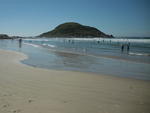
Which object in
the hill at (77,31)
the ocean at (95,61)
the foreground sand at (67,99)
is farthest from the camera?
the hill at (77,31)

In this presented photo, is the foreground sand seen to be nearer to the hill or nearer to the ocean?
the ocean

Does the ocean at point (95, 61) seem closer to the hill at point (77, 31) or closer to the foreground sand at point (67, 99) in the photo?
the foreground sand at point (67, 99)

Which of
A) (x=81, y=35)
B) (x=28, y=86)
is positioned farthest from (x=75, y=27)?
(x=28, y=86)

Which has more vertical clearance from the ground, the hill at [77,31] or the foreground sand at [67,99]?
the hill at [77,31]

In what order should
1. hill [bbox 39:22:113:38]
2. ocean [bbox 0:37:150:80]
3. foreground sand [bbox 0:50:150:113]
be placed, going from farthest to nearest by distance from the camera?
hill [bbox 39:22:113:38] → ocean [bbox 0:37:150:80] → foreground sand [bbox 0:50:150:113]

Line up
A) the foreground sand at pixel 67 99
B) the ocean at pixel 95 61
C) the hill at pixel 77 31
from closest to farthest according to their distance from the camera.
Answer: the foreground sand at pixel 67 99
the ocean at pixel 95 61
the hill at pixel 77 31

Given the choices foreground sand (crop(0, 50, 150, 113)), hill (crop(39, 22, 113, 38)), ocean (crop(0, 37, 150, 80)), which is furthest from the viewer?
hill (crop(39, 22, 113, 38))

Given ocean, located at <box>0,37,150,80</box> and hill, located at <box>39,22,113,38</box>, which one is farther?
hill, located at <box>39,22,113,38</box>

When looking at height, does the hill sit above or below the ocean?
above

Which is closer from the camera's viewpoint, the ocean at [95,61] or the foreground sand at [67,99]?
the foreground sand at [67,99]

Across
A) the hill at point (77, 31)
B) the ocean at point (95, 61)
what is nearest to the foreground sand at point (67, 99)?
the ocean at point (95, 61)

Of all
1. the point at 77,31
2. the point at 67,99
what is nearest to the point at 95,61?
the point at 67,99

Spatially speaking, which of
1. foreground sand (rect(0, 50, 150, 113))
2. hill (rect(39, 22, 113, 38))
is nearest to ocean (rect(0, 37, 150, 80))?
foreground sand (rect(0, 50, 150, 113))

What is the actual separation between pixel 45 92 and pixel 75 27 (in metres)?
190
